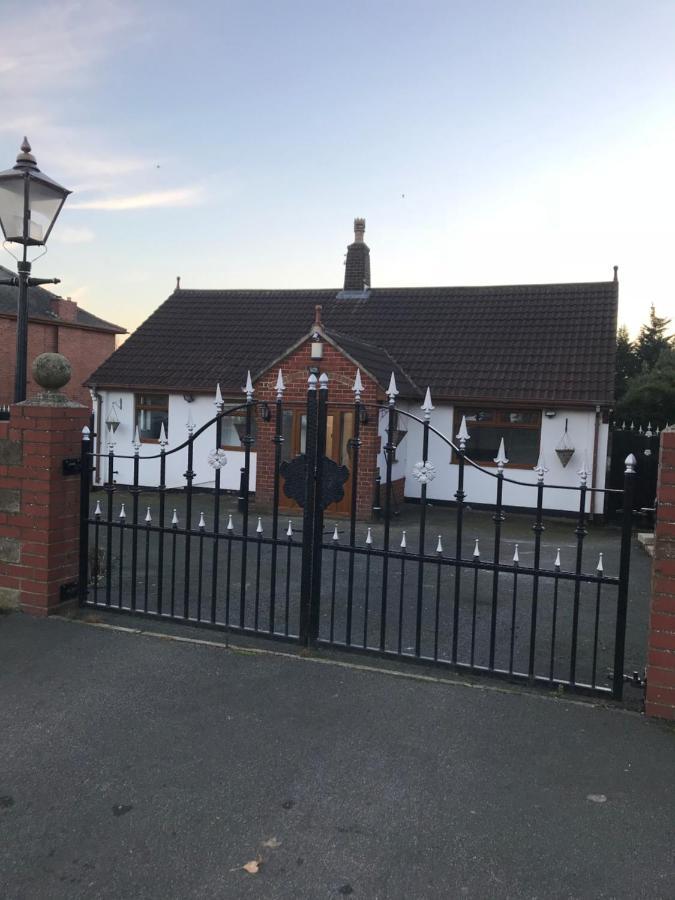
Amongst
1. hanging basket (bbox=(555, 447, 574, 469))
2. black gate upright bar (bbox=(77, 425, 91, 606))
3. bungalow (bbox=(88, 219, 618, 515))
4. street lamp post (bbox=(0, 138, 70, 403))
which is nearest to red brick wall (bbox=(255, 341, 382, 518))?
bungalow (bbox=(88, 219, 618, 515))

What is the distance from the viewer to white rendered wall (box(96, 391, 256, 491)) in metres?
15.3

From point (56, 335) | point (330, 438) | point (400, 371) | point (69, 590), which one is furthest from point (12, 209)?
point (56, 335)

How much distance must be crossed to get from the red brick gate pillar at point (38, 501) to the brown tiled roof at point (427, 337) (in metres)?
10.1

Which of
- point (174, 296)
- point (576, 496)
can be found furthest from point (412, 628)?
point (174, 296)

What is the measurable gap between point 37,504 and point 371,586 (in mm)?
3476

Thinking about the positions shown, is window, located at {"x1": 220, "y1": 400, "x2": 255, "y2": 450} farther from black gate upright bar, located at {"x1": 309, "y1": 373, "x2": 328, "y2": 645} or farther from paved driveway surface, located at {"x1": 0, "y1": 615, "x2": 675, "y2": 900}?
paved driveway surface, located at {"x1": 0, "y1": 615, "x2": 675, "y2": 900}

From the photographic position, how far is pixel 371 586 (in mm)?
7195

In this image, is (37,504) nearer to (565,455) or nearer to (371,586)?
(371,586)

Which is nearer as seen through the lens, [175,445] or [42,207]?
[42,207]

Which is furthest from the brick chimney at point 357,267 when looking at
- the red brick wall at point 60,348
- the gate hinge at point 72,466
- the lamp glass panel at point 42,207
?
the gate hinge at point 72,466

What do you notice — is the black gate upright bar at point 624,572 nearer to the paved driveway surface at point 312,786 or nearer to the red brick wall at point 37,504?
the paved driveway surface at point 312,786

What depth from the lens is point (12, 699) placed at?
3.91 meters

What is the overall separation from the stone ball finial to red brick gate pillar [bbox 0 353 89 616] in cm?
3

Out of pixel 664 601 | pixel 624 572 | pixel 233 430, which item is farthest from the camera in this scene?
pixel 233 430
